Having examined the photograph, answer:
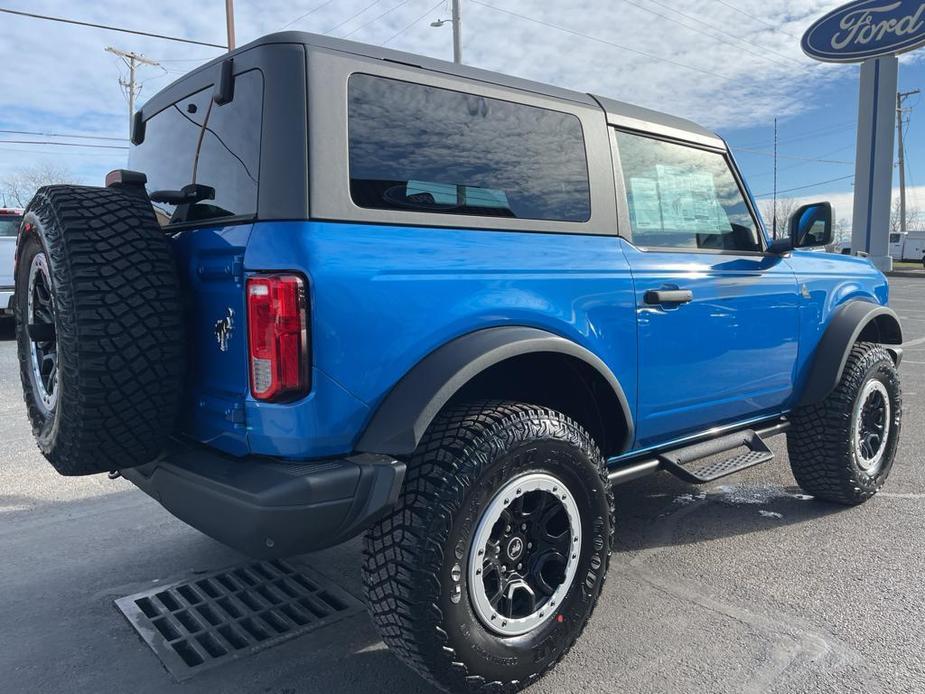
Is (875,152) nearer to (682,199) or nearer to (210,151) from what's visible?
(682,199)

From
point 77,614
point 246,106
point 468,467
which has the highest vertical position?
point 246,106

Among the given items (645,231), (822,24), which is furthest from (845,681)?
(822,24)

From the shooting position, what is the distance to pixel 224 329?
7.16ft

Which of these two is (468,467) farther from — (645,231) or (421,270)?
(645,231)

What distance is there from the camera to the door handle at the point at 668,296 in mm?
2893

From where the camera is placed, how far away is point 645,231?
10.1 feet

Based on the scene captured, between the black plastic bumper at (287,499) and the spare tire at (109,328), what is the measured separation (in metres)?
0.25

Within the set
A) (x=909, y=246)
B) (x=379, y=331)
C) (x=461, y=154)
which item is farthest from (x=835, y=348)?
(x=909, y=246)

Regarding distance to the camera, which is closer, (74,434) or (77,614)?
(74,434)

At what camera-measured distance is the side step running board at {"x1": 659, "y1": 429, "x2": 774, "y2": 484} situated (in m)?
3.17

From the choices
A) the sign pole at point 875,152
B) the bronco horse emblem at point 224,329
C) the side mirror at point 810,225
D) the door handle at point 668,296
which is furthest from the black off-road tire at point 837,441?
the sign pole at point 875,152

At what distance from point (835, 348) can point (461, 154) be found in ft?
8.29

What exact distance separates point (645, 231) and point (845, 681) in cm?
182

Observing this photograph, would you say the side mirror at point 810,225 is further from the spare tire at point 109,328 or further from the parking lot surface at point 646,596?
the spare tire at point 109,328
